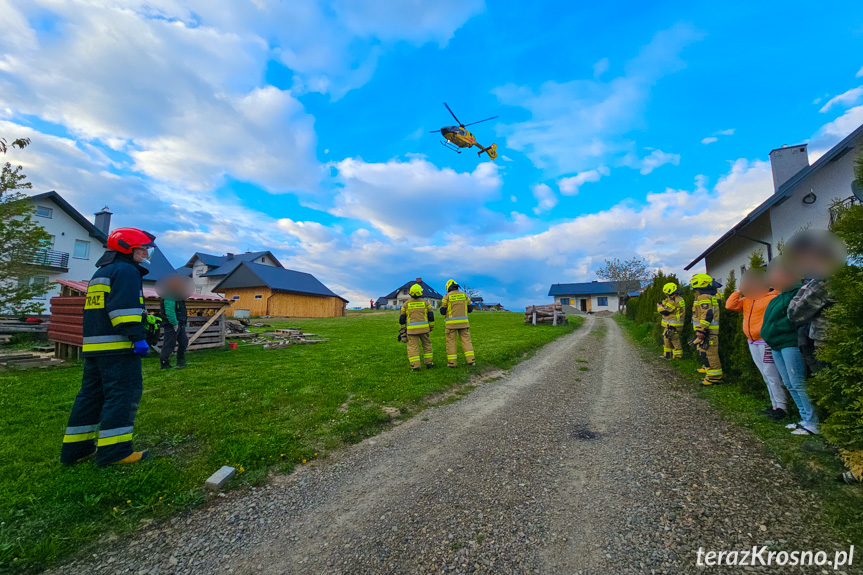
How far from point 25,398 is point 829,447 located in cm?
1153

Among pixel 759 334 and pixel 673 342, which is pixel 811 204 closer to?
pixel 673 342

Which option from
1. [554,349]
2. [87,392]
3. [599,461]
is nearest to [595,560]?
[599,461]

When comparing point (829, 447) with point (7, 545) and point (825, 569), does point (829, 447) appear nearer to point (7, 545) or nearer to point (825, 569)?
point (825, 569)

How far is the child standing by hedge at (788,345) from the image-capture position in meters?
4.23

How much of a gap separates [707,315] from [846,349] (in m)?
5.00

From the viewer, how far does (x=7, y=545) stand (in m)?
2.49

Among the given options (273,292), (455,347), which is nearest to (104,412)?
(455,347)

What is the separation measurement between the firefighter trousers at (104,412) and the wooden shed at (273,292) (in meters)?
30.9

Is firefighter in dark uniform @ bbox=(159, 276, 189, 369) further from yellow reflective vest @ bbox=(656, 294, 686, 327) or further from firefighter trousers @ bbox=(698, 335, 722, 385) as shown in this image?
yellow reflective vest @ bbox=(656, 294, 686, 327)

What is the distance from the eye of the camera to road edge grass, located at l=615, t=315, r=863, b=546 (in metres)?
2.69

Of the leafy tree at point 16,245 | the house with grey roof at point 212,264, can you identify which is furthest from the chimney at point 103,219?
the leafy tree at point 16,245

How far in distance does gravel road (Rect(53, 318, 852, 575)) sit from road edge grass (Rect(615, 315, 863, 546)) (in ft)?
0.36

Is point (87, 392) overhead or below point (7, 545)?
overhead

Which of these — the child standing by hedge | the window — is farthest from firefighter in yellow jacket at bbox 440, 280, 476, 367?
the window
